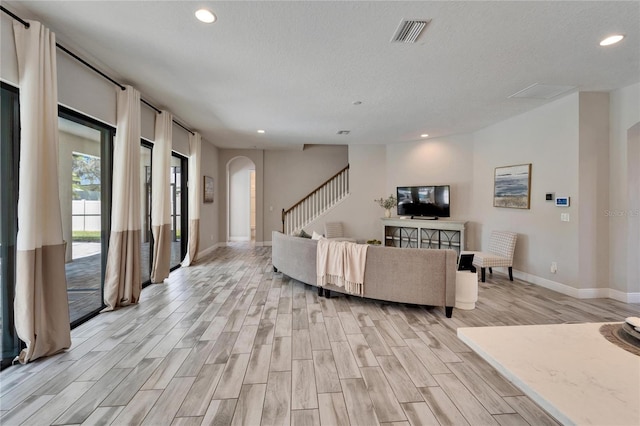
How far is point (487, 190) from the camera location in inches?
241

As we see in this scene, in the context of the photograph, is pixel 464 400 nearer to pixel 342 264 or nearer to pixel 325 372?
pixel 325 372

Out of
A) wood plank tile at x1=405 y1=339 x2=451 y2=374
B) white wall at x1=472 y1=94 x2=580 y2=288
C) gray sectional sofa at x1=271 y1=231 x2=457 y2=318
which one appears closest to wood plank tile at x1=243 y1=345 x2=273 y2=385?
wood plank tile at x1=405 y1=339 x2=451 y2=374

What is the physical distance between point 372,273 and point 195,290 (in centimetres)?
286

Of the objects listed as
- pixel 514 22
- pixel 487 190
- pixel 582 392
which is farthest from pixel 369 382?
pixel 487 190

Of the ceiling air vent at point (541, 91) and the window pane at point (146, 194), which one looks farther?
the window pane at point (146, 194)

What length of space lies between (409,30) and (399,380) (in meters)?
3.07

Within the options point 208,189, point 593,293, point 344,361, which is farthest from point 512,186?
point 208,189

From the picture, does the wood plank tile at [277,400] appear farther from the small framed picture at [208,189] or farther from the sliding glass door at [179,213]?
the small framed picture at [208,189]

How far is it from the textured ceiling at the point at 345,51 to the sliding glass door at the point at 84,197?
2.90 ft

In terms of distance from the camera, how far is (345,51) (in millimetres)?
3016

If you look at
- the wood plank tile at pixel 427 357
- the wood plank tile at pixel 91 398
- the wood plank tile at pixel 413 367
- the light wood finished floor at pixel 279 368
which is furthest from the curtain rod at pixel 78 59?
the wood plank tile at pixel 427 357

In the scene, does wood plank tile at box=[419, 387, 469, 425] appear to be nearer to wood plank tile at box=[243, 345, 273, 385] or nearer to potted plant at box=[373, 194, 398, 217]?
wood plank tile at box=[243, 345, 273, 385]

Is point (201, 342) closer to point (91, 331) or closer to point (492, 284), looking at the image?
point (91, 331)

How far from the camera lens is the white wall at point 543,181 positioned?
4328mm
